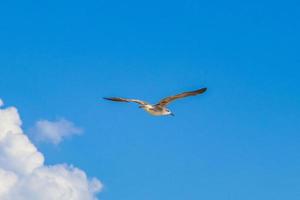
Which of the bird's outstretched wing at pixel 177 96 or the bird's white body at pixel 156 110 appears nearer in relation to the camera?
Result: the bird's outstretched wing at pixel 177 96

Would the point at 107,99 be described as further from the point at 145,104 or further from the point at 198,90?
the point at 198,90

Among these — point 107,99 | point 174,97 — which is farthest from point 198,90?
point 107,99

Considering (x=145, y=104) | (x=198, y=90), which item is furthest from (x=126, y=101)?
(x=198, y=90)

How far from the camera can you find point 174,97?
10700cm

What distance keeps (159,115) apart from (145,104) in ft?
6.97

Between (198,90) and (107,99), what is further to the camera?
(107,99)

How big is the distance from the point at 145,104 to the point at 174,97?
3.33m

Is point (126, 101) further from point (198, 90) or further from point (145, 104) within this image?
point (198, 90)

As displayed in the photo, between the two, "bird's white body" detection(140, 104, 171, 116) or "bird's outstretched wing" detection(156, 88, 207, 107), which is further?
Result: "bird's white body" detection(140, 104, 171, 116)

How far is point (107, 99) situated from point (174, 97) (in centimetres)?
764

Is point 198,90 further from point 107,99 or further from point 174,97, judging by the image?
point 107,99

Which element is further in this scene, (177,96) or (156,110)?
(156,110)

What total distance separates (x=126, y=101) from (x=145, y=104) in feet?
7.24

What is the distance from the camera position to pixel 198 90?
10294 centimetres
